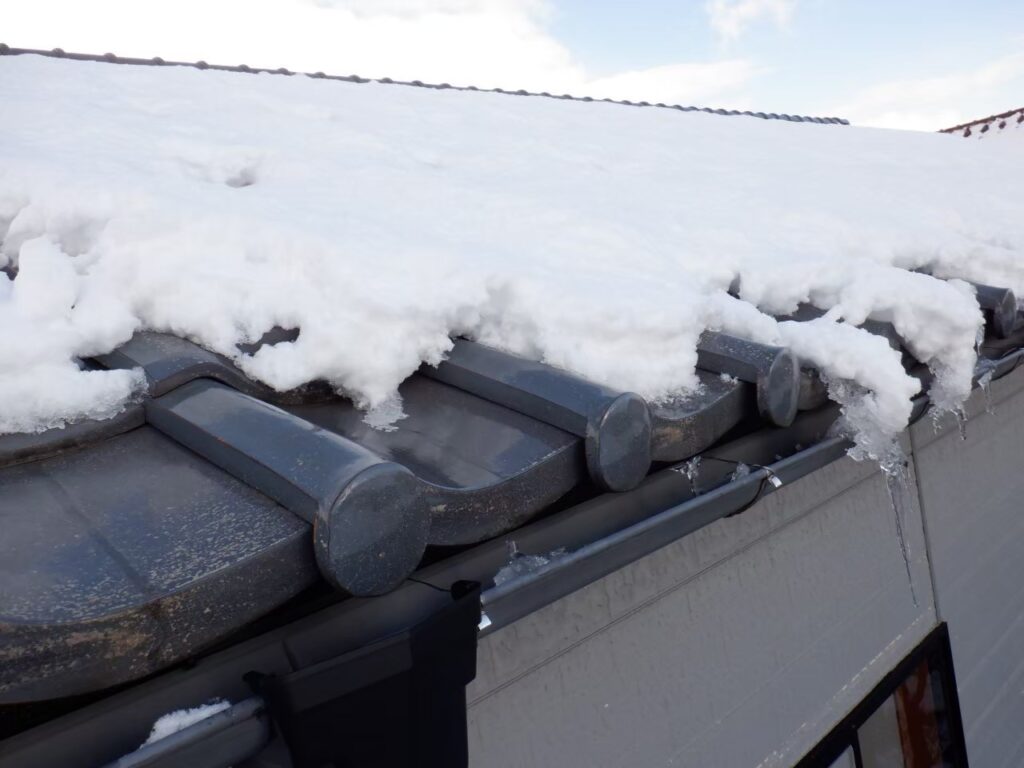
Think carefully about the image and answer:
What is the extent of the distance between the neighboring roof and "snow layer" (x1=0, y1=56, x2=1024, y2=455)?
6.33 meters

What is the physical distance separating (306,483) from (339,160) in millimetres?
1801

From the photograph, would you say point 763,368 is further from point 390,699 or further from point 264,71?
point 264,71

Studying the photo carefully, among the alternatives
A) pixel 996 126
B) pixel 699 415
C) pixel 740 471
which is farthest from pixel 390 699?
pixel 996 126

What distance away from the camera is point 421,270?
153cm

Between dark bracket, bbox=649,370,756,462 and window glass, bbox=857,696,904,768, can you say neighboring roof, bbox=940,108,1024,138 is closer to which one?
window glass, bbox=857,696,904,768

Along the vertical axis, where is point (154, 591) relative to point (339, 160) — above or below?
below

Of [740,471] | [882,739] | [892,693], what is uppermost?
[740,471]

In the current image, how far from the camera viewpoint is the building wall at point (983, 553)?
10.8 feet

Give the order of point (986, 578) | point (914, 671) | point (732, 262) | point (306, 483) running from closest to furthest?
point (306, 483)
point (732, 262)
point (914, 671)
point (986, 578)

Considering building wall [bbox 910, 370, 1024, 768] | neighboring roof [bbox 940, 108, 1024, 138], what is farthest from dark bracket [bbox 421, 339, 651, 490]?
neighboring roof [bbox 940, 108, 1024, 138]

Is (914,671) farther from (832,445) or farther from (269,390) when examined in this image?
(269,390)

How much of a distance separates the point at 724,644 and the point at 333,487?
65.7 inches

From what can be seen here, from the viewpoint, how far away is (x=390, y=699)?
1.02m

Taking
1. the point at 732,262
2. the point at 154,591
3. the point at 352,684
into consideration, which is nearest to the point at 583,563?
the point at 352,684
